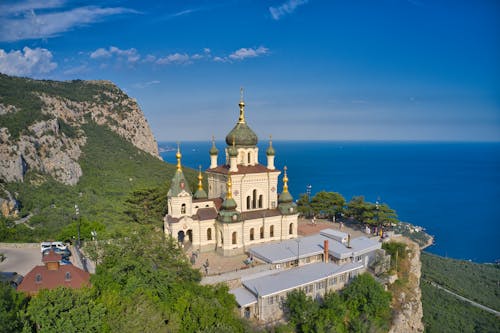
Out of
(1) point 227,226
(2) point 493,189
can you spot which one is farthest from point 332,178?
(1) point 227,226

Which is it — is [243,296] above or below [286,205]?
below

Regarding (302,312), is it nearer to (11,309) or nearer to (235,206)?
(235,206)

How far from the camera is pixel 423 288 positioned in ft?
135

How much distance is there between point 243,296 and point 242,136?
556 inches

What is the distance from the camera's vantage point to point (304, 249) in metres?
25.5

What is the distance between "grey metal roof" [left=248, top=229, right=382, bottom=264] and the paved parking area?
16.0m

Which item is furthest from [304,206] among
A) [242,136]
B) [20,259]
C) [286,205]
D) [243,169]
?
[20,259]

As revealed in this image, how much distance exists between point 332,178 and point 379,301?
122m

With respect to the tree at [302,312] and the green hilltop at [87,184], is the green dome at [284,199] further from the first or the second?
the green hilltop at [87,184]

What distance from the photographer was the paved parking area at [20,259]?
23.4 meters

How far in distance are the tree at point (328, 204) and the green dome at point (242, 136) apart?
12.3m

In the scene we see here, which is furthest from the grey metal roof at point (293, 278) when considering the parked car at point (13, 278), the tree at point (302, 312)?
the parked car at point (13, 278)

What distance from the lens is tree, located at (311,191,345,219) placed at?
37438 mm

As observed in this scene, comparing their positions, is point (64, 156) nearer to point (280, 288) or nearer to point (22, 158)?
point (22, 158)
